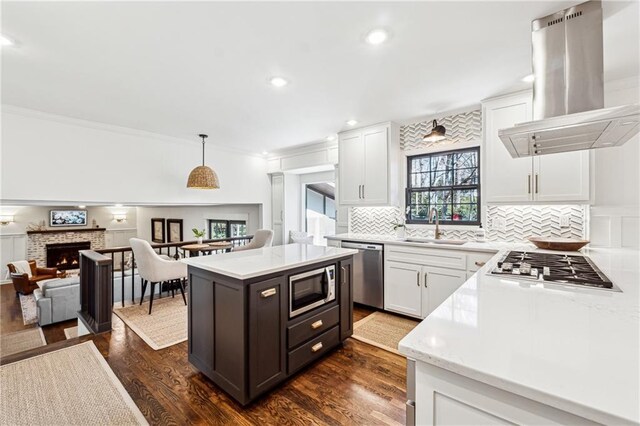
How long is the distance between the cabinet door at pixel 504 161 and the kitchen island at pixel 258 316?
1.90m

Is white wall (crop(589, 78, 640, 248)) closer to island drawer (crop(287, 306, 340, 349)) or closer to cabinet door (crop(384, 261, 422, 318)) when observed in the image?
cabinet door (crop(384, 261, 422, 318))

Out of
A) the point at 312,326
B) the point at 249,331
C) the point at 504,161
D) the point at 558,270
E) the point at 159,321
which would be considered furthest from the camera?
the point at 159,321

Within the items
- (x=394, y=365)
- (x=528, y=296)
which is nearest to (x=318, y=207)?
(x=394, y=365)

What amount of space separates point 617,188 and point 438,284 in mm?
1867

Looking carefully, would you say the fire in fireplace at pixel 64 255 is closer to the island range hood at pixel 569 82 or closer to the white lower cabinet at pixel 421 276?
the white lower cabinet at pixel 421 276

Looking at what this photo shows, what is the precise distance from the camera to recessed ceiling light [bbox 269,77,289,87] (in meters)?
2.59

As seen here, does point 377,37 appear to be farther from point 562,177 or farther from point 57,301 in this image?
point 57,301

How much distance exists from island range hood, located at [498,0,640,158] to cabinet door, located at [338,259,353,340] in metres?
1.67

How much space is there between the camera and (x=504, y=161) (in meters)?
2.95

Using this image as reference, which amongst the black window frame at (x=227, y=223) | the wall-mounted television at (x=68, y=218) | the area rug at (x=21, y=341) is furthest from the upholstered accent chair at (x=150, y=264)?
the wall-mounted television at (x=68, y=218)

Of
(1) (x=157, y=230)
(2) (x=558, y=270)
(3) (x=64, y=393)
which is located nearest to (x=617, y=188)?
(2) (x=558, y=270)

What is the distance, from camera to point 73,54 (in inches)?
86.2

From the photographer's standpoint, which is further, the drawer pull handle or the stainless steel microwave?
the stainless steel microwave

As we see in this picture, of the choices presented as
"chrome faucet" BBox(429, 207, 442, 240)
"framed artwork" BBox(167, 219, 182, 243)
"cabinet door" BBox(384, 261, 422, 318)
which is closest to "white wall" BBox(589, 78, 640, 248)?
"chrome faucet" BBox(429, 207, 442, 240)
